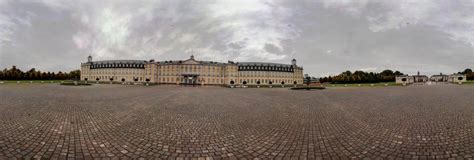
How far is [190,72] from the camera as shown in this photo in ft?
283

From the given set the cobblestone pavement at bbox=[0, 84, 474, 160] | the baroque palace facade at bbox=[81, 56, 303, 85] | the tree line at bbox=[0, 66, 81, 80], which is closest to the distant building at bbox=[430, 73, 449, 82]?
the baroque palace facade at bbox=[81, 56, 303, 85]

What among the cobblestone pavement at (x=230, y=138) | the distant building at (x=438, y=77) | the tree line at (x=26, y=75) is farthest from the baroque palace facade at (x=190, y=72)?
the distant building at (x=438, y=77)

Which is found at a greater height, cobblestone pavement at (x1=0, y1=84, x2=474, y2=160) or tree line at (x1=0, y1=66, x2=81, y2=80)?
tree line at (x1=0, y1=66, x2=81, y2=80)

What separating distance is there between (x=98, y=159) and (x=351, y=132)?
7.06 metres

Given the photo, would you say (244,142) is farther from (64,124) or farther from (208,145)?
(64,124)

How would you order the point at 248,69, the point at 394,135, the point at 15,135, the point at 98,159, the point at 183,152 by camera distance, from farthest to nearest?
the point at 248,69 < the point at 394,135 < the point at 15,135 < the point at 183,152 < the point at 98,159

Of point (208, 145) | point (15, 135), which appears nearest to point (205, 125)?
point (208, 145)

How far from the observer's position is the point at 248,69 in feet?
304

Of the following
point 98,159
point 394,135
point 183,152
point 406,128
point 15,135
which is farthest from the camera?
point 406,128

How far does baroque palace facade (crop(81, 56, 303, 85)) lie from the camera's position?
86.6m

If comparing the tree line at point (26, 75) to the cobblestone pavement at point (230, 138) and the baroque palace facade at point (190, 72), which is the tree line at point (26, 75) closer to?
the baroque palace facade at point (190, 72)

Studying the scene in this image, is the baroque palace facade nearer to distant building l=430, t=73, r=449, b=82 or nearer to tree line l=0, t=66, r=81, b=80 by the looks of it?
tree line l=0, t=66, r=81, b=80

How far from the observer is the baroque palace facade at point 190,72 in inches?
3410

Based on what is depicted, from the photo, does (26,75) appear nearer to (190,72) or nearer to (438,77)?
(190,72)
